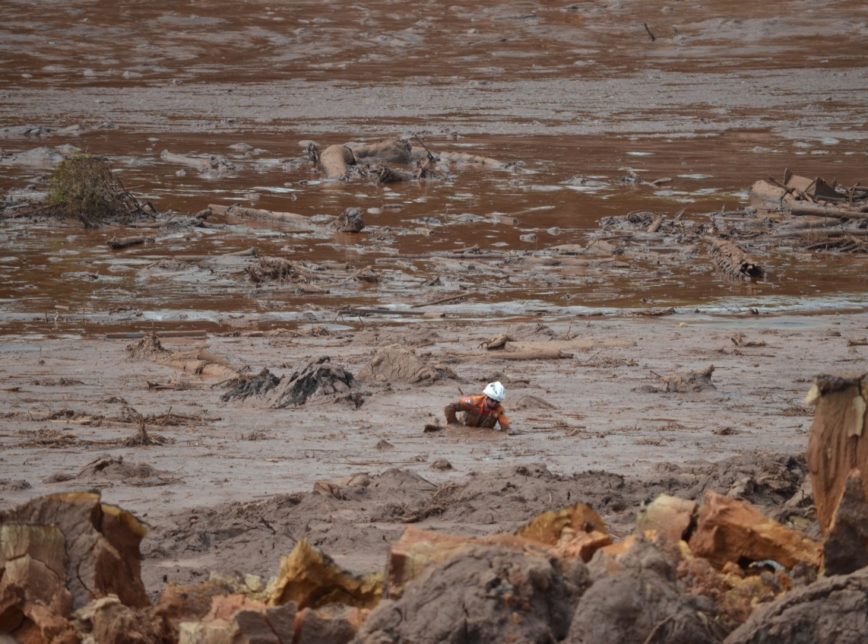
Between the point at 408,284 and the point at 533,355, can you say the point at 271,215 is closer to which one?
the point at 408,284

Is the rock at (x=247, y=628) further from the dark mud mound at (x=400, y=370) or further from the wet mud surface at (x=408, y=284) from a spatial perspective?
the dark mud mound at (x=400, y=370)

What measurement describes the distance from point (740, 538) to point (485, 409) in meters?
3.62

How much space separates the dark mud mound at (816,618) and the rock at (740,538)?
0.69m

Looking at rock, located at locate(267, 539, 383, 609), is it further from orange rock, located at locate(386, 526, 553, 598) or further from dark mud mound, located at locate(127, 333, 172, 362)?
dark mud mound, located at locate(127, 333, 172, 362)

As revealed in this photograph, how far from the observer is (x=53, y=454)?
8.13m

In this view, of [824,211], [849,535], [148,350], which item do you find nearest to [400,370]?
[148,350]

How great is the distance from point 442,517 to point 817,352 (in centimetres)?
574

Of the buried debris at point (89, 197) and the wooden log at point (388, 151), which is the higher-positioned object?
the buried debris at point (89, 197)

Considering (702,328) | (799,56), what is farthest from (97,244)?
(799,56)

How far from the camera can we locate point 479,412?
877cm

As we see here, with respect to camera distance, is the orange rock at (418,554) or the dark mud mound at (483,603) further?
the orange rock at (418,554)

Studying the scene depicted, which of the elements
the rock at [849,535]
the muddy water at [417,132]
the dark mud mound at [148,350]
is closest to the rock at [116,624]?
the rock at [849,535]

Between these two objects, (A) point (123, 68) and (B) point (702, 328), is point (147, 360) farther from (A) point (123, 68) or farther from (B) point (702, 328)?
(A) point (123, 68)

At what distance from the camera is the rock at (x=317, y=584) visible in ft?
16.7
